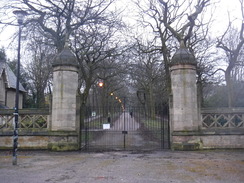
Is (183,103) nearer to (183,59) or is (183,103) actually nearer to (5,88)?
(183,59)

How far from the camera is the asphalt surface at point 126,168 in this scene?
720 centimetres

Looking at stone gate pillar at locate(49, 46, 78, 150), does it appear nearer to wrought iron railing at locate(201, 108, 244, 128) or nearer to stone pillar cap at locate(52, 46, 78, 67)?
stone pillar cap at locate(52, 46, 78, 67)

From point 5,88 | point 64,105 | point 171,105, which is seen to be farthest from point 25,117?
point 5,88

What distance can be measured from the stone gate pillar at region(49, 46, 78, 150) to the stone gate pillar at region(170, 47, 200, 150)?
5.07 metres

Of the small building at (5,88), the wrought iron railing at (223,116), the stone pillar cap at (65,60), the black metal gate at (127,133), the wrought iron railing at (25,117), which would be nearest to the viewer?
the wrought iron railing at (223,116)

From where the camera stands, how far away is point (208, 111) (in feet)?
41.9

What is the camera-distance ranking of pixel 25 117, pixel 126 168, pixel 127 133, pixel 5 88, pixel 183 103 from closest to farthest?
pixel 126 168
pixel 183 103
pixel 25 117
pixel 127 133
pixel 5 88

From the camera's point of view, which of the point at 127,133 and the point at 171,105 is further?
the point at 127,133

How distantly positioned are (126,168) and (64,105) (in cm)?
549

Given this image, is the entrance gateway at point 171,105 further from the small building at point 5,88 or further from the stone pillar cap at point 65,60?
the small building at point 5,88

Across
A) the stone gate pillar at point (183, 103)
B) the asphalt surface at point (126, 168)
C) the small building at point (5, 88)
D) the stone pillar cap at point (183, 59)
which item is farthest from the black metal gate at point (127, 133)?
the small building at point (5, 88)

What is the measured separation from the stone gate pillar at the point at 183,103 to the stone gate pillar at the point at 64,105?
16.6 ft

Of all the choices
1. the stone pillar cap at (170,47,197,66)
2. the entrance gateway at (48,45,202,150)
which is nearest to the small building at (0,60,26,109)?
the entrance gateway at (48,45,202,150)

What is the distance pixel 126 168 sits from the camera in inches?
339
